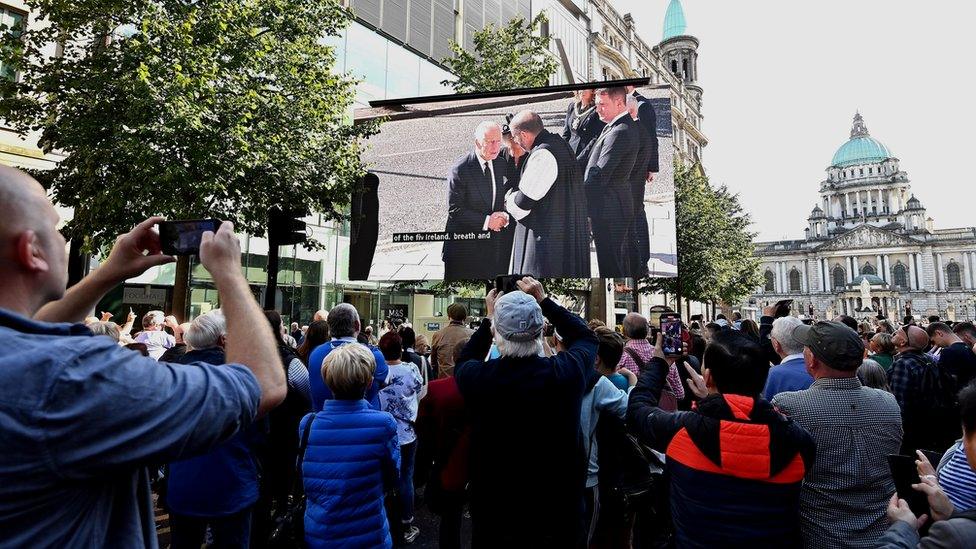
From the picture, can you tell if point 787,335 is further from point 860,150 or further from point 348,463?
point 860,150

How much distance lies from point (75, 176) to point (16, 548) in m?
12.3

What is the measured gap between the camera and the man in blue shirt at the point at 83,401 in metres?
1.01

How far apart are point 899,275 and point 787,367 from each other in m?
116

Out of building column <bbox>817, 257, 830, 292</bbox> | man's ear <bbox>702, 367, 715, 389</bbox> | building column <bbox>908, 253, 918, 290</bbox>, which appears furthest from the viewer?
building column <bbox>817, 257, 830, 292</bbox>

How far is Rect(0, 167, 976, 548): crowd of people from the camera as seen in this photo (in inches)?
42.6

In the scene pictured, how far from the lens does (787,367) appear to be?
4.31 meters

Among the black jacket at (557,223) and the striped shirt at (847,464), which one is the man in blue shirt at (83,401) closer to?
the striped shirt at (847,464)

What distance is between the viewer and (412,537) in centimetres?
522

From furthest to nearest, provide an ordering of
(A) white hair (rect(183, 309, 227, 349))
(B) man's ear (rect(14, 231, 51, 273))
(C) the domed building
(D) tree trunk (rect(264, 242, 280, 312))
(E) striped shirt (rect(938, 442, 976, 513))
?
1. (C) the domed building
2. (D) tree trunk (rect(264, 242, 280, 312))
3. (A) white hair (rect(183, 309, 227, 349))
4. (E) striped shirt (rect(938, 442, 976, 513))
5. (B) man's ear (rect(14, 231, 51, 273))

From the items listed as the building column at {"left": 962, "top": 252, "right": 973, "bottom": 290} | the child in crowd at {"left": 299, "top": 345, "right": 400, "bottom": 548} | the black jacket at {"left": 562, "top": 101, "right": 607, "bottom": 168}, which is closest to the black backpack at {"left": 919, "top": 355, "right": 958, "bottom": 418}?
the child in crowd at {"left": 299, "top": 345, "right": 400, "bottom": 548}

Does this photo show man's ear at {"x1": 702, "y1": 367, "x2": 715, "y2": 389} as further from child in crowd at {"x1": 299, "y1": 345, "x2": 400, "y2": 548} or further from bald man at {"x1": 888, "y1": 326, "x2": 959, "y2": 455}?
bald man at {"x1": 888, "y1": 326, "x2": 959, "y2": 455}

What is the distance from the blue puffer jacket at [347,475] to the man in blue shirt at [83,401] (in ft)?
6.28

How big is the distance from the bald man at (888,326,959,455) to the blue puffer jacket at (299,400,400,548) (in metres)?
5.04

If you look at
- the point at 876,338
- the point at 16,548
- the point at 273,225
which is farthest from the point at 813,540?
the point at 273,225
